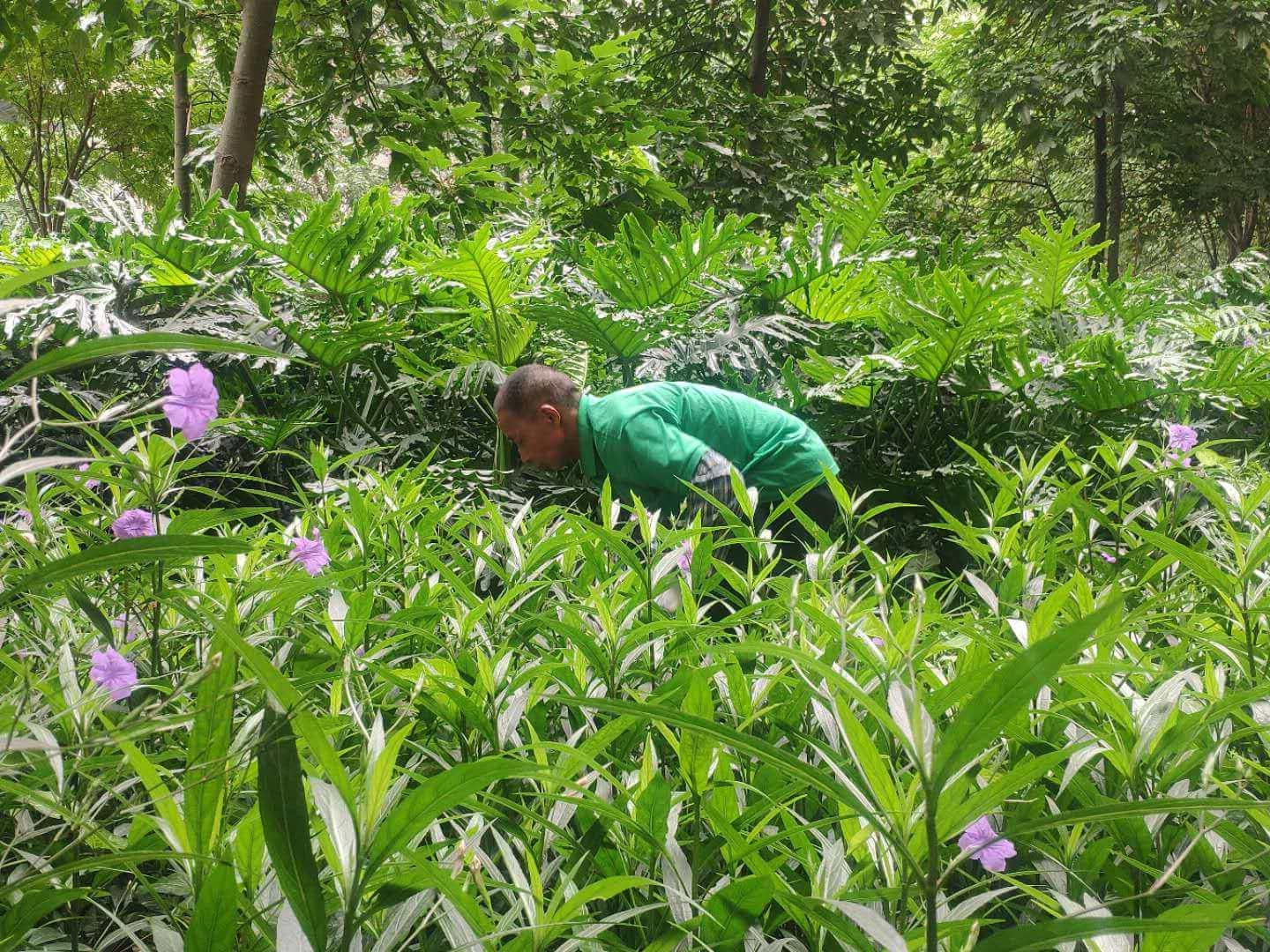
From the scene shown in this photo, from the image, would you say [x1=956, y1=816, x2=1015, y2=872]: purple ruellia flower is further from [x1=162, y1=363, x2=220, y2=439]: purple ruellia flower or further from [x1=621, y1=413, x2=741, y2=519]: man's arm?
[x1=621, y1=413, x2=741, y2=519]: man's arm

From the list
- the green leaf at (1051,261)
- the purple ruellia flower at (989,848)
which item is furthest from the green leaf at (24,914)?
the green leaf at (1051,261)

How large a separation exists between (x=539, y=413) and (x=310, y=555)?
1520mm

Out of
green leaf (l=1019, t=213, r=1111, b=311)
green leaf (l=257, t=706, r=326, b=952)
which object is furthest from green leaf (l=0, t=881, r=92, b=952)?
green leaf (l=1019, t=213, r=1111, b=311)

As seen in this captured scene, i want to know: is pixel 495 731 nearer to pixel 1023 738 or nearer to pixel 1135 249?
pixel 1023 738

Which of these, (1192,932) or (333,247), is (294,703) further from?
(333,247)

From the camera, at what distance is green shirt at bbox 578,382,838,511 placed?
2.60m

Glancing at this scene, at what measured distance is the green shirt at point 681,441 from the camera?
8.53 feet

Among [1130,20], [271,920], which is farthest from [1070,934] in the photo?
[1130,20]

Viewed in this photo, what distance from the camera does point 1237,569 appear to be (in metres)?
1.04

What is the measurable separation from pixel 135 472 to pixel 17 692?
310 millimetres

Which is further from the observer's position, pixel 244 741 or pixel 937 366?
pixel 937 366

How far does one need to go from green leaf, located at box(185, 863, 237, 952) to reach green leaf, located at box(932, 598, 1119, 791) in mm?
399

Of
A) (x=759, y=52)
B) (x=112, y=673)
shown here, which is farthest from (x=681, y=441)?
(x=759, y=52)

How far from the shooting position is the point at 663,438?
260 centimetres
